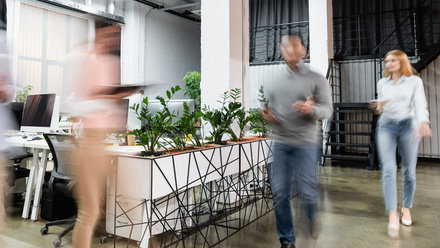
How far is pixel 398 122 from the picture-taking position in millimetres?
2502

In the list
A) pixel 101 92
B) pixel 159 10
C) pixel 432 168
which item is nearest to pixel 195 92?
pixel 159 10

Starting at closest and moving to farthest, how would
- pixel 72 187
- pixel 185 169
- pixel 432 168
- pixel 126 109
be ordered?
pixel 185 169, pixel 72 187, pixel 126 109, pixel 432 168

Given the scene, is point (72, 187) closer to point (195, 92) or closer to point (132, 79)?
point (195, 92)

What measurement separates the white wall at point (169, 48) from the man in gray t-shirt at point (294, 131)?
805cm

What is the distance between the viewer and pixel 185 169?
7.45 feet

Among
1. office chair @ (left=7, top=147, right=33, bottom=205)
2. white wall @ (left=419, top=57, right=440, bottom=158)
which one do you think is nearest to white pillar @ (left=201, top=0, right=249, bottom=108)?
office chair @ (left=7, top=147, right=33, bottom=205)

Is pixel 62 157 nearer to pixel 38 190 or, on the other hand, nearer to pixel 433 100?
pixel 38 190

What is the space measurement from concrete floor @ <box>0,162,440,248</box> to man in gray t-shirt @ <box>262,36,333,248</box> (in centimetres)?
33

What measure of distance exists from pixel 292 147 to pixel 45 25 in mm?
8086

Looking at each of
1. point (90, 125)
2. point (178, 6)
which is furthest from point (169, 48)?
point (90, 125)

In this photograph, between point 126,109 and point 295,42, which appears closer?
point 295,42

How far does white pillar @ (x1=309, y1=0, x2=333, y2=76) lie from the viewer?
6156 millimetres

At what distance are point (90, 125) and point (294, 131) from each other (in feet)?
3.87

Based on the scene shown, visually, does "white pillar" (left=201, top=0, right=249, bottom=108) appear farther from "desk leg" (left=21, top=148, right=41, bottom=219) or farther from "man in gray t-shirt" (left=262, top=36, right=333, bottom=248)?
"desk leg" (left=21, top=148, right=41, bottom=219)
